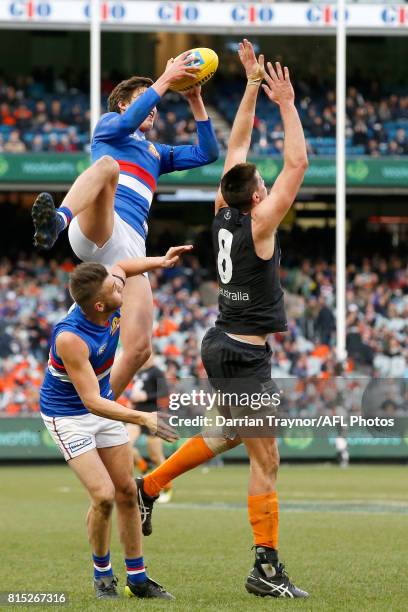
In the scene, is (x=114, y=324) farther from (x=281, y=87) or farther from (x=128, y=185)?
(x=281, y=87)

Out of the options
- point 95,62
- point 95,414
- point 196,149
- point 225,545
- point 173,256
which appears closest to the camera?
point 95,414

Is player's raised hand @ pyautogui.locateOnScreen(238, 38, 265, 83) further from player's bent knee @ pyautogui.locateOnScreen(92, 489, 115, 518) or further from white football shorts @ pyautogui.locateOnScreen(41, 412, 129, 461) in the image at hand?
player's bent knee @ pyautogui.locateOnScreen(92, 489, 115, 518)

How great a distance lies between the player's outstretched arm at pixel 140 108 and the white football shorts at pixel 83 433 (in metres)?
1.86

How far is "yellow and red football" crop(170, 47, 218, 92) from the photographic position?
8.16 metres

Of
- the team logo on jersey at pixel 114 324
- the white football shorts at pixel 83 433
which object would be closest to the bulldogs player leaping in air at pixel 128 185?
the team logo on jersey at pixel 114 324

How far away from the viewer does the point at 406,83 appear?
105ft

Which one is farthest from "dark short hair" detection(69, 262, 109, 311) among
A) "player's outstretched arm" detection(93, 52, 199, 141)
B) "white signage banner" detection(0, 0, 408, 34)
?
"white signage banner" detection(0, 0, 408, 34)

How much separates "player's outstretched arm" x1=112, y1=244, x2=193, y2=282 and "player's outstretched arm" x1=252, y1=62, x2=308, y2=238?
0.49m

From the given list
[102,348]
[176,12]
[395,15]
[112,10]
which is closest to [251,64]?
[102,348]

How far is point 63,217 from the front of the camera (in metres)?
7.20

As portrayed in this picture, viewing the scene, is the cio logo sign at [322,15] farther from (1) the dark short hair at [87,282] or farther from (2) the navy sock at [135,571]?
(2) the navy sock at [135,571]

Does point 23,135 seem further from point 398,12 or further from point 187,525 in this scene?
point 187,525

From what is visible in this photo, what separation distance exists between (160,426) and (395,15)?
2205 centimetres

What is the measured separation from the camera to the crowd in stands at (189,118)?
2775 centimetres
